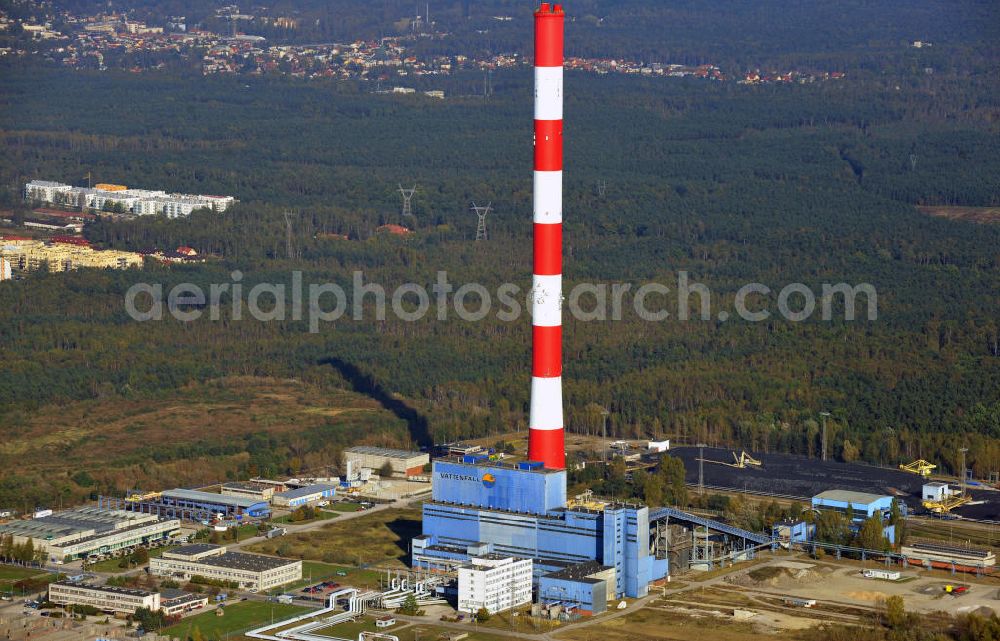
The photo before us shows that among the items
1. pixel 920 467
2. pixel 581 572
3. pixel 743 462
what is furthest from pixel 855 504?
pixel 581 572

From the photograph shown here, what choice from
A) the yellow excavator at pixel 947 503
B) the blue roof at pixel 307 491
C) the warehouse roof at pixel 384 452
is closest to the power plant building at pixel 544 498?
the blue roof at pixel 307 491

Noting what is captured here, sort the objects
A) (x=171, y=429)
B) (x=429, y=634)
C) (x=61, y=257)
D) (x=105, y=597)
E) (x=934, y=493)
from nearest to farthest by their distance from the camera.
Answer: (x=429, y=634) < (x=105, y=597) < (x=934, y=493) < (x=171, y=429) < (x=61, y=257)

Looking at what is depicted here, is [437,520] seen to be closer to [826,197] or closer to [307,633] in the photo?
[307,633]

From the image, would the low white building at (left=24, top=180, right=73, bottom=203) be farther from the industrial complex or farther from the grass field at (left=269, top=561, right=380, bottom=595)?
the grass field at (left=269, top=561, right=380, bottom=595)

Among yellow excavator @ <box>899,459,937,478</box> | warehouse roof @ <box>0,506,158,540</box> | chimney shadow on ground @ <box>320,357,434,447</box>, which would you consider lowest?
warehouse roof @ <box>0,506,158,540</box>

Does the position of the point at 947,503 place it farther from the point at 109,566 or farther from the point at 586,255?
the point at 586,255

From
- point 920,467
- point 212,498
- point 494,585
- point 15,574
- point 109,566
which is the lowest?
point 15,574

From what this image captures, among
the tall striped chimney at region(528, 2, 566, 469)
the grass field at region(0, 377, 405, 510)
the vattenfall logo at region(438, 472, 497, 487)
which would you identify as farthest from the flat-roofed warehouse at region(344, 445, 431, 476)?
the vattenfall logo at region(438, 472, 497, 487)
